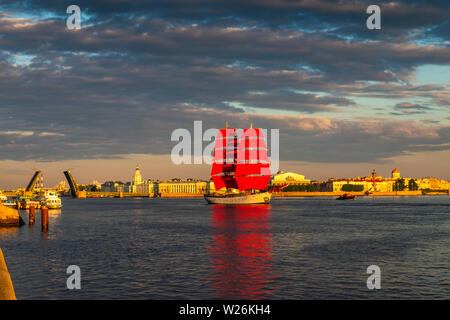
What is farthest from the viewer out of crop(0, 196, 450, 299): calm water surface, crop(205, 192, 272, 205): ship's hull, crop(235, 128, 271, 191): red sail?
crop(235, 128, 271, 191): red sail

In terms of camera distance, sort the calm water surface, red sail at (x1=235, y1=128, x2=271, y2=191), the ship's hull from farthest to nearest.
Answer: red sail at (x1=235, y1=128, x2=271, y2=191) → the ship's hull → the calm water surface

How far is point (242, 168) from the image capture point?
135m

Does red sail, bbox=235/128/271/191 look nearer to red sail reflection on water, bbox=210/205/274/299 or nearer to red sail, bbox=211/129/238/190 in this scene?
red sail, bbox=211/129/238/190

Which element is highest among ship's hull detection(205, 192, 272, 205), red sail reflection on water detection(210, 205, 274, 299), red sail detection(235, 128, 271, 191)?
red sail detection(235, 128, 271, 191)

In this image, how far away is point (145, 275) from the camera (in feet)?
82.8

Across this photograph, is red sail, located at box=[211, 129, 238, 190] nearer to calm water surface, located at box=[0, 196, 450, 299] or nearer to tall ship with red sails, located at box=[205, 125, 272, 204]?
tall ship with red sails, located at box=[205, 125, 272, 204]

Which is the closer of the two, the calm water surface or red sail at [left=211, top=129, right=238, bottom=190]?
the calm water surface

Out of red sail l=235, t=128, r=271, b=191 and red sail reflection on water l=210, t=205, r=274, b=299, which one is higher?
red sail l=235, t=128, r=271, b=191

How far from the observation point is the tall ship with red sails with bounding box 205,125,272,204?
441ft

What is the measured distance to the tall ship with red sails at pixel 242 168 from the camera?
441ft

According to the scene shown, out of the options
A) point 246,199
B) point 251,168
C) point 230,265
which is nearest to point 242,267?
point 230,265

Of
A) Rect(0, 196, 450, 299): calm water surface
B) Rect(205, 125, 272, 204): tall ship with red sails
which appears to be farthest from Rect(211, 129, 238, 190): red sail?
Rect(0, 196, 450, 299): calm water surface

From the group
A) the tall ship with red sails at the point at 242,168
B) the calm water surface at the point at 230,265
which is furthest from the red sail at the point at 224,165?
the calm water surface at the point at 230,265
